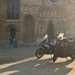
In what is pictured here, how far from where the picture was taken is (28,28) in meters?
25.3

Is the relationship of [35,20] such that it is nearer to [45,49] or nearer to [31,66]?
[45,49]

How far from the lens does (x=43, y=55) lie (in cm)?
1938

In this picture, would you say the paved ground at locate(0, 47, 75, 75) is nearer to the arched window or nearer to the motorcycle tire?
the motorcycle tire

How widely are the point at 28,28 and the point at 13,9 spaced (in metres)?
1.79

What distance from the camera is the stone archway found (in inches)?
995

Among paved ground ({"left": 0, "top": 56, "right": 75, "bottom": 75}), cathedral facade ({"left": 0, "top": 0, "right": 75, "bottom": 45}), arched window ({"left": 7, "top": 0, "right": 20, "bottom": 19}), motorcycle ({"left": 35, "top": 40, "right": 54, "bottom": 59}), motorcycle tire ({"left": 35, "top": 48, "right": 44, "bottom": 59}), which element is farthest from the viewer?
arched window ({"left": 7, "top": 0, "right": 20, "bottom": 19})

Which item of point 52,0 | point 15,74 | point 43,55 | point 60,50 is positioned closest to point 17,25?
point 52,0

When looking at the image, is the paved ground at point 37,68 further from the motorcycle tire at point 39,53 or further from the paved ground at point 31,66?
the motorcycle tire at point 39,53

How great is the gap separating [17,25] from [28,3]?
1.78m

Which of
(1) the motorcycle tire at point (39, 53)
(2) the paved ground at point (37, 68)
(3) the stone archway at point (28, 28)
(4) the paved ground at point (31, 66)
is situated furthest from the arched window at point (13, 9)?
(2) the paved ground at point (37, 68)

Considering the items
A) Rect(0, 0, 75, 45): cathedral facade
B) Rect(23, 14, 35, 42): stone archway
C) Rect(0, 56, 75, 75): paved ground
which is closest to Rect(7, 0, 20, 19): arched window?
Rect(0, 0, 75, 45): cathedral facade

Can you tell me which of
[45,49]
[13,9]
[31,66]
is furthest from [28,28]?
[31,66]

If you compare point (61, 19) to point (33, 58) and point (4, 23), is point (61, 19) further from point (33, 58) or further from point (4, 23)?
point (33, 58)

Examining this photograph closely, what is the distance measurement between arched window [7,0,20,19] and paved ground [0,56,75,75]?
759cm
